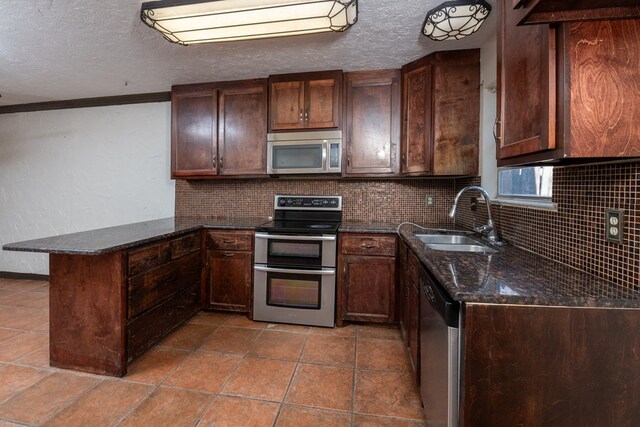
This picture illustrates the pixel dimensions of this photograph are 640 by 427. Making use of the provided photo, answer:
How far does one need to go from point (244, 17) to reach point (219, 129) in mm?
1346

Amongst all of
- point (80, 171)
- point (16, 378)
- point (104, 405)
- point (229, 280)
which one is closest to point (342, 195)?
point (229, 280)

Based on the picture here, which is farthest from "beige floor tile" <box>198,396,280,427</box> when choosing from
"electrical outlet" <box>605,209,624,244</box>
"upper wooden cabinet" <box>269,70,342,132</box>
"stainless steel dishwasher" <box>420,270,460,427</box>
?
"upper wooden cabinet" <box>269,70,342,132</box>

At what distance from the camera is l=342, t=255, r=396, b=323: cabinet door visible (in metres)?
2.48

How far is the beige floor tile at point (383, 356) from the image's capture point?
6.49 feet

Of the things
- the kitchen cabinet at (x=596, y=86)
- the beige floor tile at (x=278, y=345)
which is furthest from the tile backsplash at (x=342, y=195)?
the kitchen cabinet at (x=596, y=86)

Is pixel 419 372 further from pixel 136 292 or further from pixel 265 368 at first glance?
pixel 136 292

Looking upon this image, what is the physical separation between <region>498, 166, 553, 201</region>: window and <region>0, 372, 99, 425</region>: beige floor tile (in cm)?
287

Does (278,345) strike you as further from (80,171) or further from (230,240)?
(80,171)

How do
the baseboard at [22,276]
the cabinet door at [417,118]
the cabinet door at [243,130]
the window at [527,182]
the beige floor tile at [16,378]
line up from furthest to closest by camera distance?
the baseboard at [22,276] < the cabinet door at [243,130] < the cabinet door at [417,118] < the beige floor tile at [16,378] < the window at [527,182]

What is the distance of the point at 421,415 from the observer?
155 centimetres

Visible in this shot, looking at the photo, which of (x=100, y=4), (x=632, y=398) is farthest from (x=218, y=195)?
(x=632, y=398)

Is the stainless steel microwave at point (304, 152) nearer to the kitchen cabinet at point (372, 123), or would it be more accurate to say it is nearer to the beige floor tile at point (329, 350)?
the kitchen cabinet at point (372, 123)

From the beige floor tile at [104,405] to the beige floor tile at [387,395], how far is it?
1255mm

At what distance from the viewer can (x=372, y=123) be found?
8.80ft
